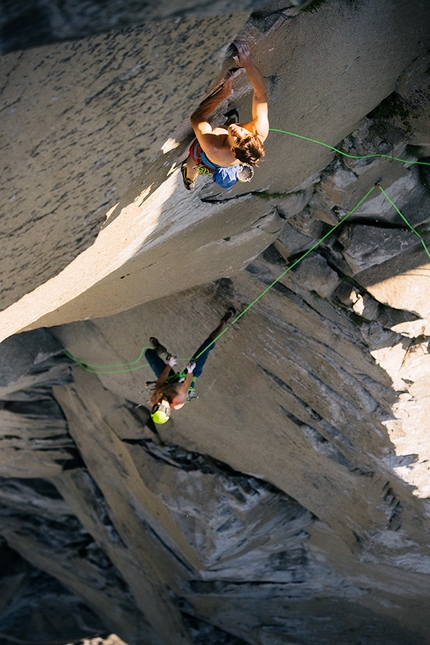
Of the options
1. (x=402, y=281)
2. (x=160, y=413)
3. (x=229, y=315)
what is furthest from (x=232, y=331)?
(x=402, y=281)

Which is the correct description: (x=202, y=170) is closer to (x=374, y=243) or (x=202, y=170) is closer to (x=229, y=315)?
(x=374, y=243)

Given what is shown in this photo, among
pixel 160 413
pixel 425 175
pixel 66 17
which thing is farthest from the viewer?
pixel 160 413

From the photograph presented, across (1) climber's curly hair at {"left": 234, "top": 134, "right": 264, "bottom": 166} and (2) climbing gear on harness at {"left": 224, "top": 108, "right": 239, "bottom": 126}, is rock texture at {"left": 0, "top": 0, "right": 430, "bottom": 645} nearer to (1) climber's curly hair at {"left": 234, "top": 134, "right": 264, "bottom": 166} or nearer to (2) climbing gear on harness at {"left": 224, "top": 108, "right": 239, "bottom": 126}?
(2) climbing gear on harness at {"left": 224, "top": 108, "right": 239, "bottom": 126}

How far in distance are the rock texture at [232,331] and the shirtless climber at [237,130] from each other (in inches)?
4.1

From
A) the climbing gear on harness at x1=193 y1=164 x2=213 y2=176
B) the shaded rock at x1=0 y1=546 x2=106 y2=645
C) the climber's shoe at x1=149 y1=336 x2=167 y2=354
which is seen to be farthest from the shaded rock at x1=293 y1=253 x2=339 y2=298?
the shaded rock at x1=0 y1=546 x2=106 y2=645

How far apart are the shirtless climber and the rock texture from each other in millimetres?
105

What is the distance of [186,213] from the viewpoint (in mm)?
3223

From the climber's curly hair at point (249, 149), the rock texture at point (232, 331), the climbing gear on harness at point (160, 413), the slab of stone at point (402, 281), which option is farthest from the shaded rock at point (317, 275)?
the climber's curly hair at point (249, 149)

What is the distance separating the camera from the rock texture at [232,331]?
2082 millimetres

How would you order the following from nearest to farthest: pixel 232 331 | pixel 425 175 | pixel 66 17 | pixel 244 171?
pixel 66 17 < pixel 244 171 < pixel 425 175 < pixel 232 331

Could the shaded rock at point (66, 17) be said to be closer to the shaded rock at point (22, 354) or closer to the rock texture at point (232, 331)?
the rock texture at point (232, 331)

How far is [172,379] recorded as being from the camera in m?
4.37

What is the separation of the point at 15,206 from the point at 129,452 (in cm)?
471

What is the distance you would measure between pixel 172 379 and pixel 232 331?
0.59 metres
